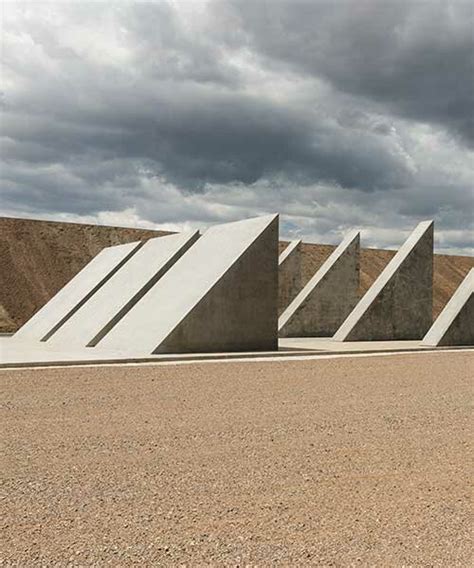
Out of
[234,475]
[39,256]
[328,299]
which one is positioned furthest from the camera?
[39,256]

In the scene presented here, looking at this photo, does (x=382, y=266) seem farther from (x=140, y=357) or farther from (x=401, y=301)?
(x=140, y=357)

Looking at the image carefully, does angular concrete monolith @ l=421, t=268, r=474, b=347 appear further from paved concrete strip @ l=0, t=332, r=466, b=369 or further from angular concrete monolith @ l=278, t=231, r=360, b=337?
angular concrete monolith @ l=278, t=231, r=360, b=337

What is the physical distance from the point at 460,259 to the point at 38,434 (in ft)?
193

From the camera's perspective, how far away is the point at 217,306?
14008 mm

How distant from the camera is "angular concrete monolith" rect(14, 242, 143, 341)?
18.6m

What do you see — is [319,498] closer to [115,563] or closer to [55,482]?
[115,563]

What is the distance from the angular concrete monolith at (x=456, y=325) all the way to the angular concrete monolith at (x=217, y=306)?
198 inches

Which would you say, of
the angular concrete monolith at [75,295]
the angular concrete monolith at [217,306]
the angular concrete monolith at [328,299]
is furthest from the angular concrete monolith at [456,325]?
the angular concrete monolith at [75,295]

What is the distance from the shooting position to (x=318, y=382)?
963 cm

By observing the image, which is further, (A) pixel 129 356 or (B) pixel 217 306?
(B) pixel 217 306

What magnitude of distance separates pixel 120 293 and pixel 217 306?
399cm

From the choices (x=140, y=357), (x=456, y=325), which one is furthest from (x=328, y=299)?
(x=140, y=357)

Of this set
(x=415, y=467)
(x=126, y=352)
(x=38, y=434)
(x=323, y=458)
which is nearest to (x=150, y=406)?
(x=38, y=434)

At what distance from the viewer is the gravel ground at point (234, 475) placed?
3389mm
